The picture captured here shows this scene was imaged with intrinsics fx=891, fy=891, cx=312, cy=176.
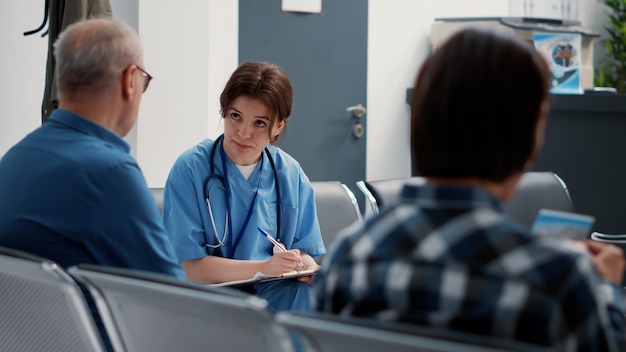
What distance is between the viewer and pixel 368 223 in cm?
117

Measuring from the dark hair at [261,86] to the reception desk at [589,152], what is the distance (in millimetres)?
2338

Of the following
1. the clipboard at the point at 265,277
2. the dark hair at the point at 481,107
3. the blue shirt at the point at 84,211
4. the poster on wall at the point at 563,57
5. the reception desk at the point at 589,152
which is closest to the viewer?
the dark hair at the point at 481,107

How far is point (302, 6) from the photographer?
5.28m

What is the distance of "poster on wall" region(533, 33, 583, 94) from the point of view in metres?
4.86

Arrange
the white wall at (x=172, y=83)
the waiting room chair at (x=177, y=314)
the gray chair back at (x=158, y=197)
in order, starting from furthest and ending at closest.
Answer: the white wall at (x=172, y=83), the gray chair back at (x=158, y=197), the waiting room chair at (x=177, y=314)

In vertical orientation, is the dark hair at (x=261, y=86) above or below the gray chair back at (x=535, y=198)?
above

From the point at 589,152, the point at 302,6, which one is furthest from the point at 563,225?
the point at 302,6

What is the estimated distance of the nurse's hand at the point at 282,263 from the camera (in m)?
2.38

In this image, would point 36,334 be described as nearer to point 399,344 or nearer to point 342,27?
point 399,344

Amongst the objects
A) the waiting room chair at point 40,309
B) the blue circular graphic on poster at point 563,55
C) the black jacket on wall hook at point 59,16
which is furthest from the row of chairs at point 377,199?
the blue circular graphic on poster at point 563,55

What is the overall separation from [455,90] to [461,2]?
5345mm

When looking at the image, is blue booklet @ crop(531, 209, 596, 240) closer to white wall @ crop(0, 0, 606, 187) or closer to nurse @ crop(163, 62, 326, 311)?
nurse @ crop(163, 62, 326, 311)

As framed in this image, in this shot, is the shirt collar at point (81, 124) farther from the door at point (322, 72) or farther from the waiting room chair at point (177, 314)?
the door at point (322, 72)

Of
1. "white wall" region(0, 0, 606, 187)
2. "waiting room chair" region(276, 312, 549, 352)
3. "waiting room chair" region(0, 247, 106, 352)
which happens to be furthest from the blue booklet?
"white wall" region(0, 0, 606, 187)
